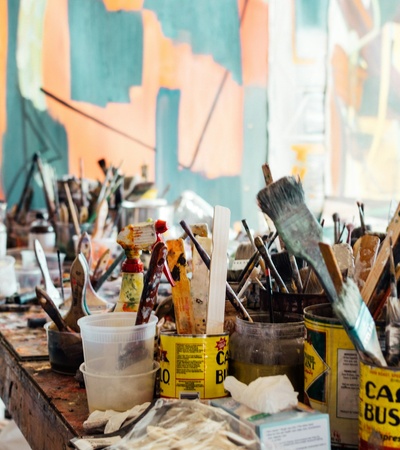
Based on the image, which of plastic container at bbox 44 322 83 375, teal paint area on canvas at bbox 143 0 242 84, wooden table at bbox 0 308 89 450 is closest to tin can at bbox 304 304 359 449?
wooden table at bbox 0 308 89 450

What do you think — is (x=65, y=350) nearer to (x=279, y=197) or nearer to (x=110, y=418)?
(x=110, y=418)

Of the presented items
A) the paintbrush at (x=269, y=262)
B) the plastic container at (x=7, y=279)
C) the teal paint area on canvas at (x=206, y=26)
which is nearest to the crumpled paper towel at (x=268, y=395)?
the paintbrush at (x=269, y=262)

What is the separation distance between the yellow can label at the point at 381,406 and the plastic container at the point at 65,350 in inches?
22.5

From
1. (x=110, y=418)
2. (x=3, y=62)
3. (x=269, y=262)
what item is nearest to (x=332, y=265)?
(x=269, y=262)

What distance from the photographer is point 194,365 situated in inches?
35.2

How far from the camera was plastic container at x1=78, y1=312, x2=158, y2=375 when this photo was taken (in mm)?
926

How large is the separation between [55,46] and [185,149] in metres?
0.95

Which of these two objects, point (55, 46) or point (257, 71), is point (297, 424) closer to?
point (55, 46)

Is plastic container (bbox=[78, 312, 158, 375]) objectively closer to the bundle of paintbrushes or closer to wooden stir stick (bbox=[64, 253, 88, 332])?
the bundle of paintbrushes

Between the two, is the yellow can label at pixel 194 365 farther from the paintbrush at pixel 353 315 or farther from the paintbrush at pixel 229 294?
the paintbrush at pixel 353 315

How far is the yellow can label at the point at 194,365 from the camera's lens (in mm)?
893

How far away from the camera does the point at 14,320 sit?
1697mm

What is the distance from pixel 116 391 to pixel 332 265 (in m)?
0.38

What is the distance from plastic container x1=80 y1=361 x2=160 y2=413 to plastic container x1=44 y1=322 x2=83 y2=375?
0.67 feet
